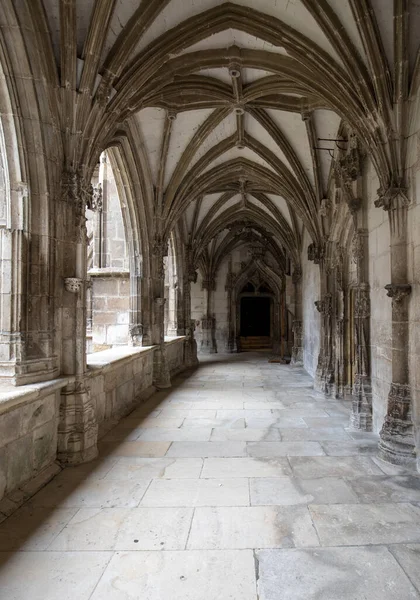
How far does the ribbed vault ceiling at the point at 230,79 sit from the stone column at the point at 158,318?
578 mm

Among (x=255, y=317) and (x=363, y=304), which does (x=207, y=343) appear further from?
(x=363, y=304)

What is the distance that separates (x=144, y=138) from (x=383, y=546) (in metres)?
6.80

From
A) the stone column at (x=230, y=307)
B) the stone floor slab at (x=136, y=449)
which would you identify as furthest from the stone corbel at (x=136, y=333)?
the stone column at (x=230, y=307)

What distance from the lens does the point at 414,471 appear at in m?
3.66

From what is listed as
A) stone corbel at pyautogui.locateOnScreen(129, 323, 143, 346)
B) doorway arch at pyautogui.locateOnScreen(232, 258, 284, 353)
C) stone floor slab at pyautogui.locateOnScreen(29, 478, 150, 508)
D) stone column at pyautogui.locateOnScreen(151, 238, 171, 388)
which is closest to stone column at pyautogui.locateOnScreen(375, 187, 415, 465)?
stone floor slab at pyautogui.locateOnScreen(29, 478, 150, 508)

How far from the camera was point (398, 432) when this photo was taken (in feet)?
12.8

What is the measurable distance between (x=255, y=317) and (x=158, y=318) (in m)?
13.7

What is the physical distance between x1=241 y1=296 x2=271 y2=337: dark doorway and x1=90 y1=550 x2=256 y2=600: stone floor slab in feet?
60.7

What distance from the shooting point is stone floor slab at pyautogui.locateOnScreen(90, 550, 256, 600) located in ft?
6.67

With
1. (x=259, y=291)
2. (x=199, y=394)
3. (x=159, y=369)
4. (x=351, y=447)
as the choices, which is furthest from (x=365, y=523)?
(x=259, y=291)

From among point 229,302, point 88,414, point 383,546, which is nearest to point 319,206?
point 88,414

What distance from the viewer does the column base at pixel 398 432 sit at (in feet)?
12.5

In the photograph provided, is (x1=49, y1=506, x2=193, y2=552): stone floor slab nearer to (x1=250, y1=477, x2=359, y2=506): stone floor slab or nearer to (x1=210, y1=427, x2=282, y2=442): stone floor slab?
(x1=250, y1=477, x2=359, y2=506): stone floor slab

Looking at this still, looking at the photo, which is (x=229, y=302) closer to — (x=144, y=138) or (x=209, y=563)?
(x=144, y=138)
